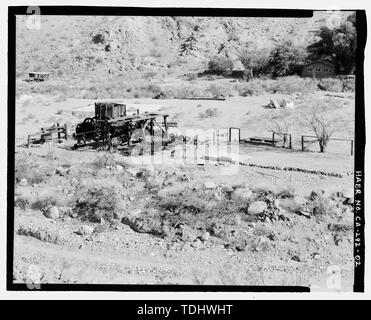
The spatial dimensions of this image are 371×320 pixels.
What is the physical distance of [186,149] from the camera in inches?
423

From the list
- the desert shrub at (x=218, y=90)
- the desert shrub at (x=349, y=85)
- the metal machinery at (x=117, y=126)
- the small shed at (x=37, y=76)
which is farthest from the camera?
the desert shrub at (x=218, y=90)

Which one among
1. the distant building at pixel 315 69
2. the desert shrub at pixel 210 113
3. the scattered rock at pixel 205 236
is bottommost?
the scattered rock at pixel 205 236

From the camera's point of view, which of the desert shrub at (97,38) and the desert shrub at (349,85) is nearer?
the desert shrub at (349,85)

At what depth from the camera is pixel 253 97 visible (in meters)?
11.2

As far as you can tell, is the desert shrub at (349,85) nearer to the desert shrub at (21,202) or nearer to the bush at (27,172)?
the bush at (27,172)

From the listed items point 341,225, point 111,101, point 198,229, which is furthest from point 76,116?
point 341,225

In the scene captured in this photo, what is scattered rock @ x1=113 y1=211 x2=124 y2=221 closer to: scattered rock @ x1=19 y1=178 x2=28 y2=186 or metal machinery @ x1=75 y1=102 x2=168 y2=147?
metal machinery @ x1=75 y1=102 x2=168 y2=147

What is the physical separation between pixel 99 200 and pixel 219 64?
3196 millimetres

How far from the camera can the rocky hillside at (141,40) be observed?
10.5m

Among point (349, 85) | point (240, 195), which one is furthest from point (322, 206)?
point (349, 85)

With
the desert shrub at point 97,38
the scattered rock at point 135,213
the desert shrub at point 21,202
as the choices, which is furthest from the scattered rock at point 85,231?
the desert shrub at point 97,38

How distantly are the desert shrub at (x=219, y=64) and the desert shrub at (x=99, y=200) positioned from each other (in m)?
2.65

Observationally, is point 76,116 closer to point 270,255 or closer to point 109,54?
point 109,54

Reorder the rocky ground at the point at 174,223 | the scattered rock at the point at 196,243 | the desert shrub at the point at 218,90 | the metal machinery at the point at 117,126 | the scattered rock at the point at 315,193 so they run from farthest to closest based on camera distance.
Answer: the desert shrub at the point at 218,90 < the metal machinery at the point at 117,126 < the scattered rock at the point at 315,193 < the scattered rock at the point at 196,243 < the rocky ground at the point at 174,223
